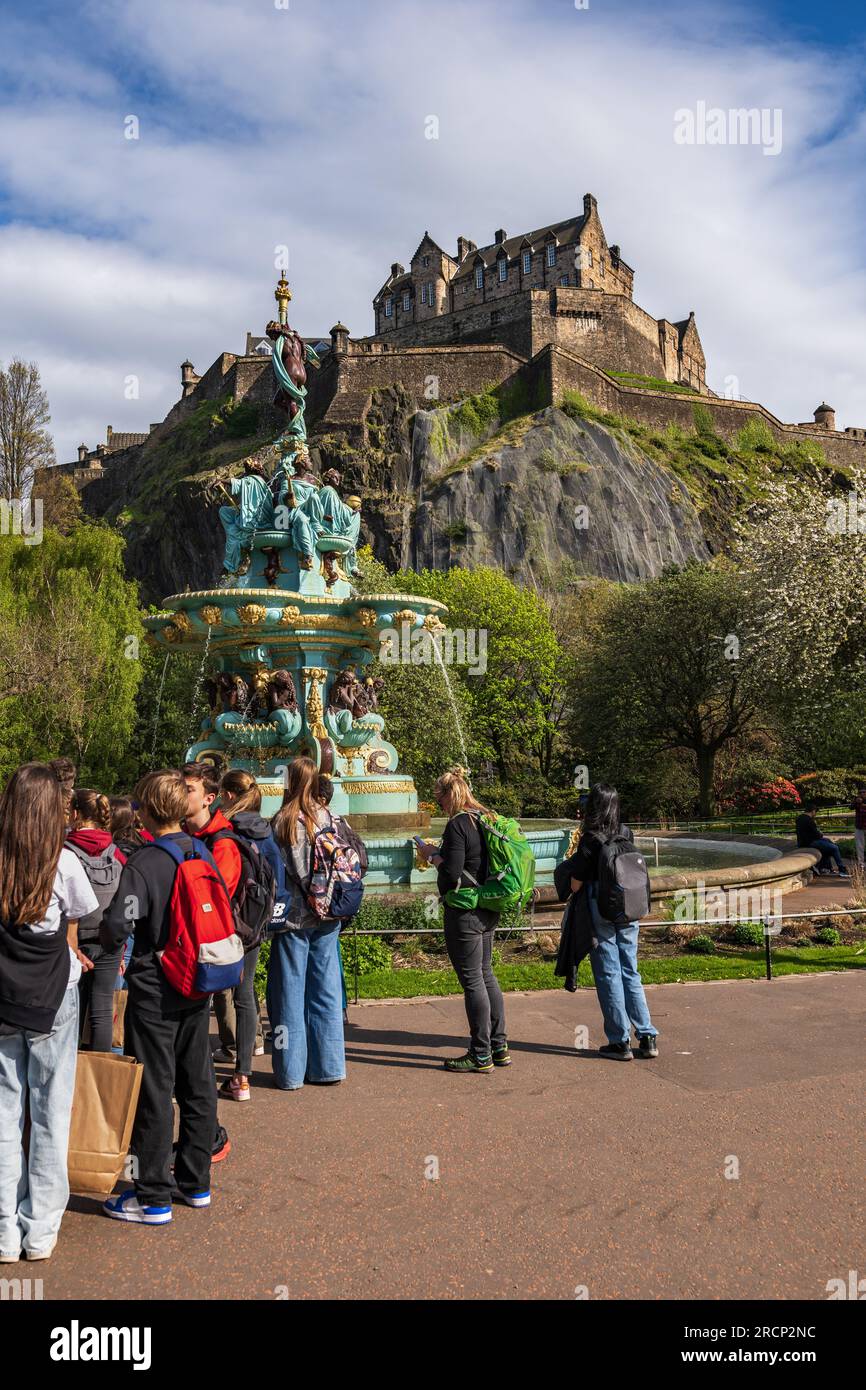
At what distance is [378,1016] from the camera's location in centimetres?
802

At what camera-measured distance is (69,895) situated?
418 centimetres

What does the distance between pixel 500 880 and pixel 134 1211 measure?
9.46 feet

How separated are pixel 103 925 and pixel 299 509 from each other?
11.7 metres

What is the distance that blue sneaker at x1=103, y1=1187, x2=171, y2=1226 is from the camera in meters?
4.31

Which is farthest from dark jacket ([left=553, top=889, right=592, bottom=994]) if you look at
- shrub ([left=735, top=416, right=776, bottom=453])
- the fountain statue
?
shrub ([left=735, top=416, right=776, bottom=453])

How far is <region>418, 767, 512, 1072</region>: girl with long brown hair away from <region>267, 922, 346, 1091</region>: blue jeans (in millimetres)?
755

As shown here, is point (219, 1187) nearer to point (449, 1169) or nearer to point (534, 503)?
point (449, 1169)

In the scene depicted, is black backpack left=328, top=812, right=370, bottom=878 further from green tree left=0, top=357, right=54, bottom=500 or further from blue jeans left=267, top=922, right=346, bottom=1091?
green tree left=0, top=357, right=54, bottom=500

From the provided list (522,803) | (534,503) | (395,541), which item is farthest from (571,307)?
(522,803)

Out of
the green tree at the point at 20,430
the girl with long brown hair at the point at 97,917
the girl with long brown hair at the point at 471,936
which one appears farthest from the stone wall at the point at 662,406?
the girl with long brown hair at the point at 97,917

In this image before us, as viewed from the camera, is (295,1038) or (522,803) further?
(522,803)

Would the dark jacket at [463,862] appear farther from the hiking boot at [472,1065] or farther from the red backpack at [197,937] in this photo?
the red backpack at [197,937]

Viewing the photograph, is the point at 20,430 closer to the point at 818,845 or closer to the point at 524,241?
the point at 818,845

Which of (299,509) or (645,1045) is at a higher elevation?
(299,509)
